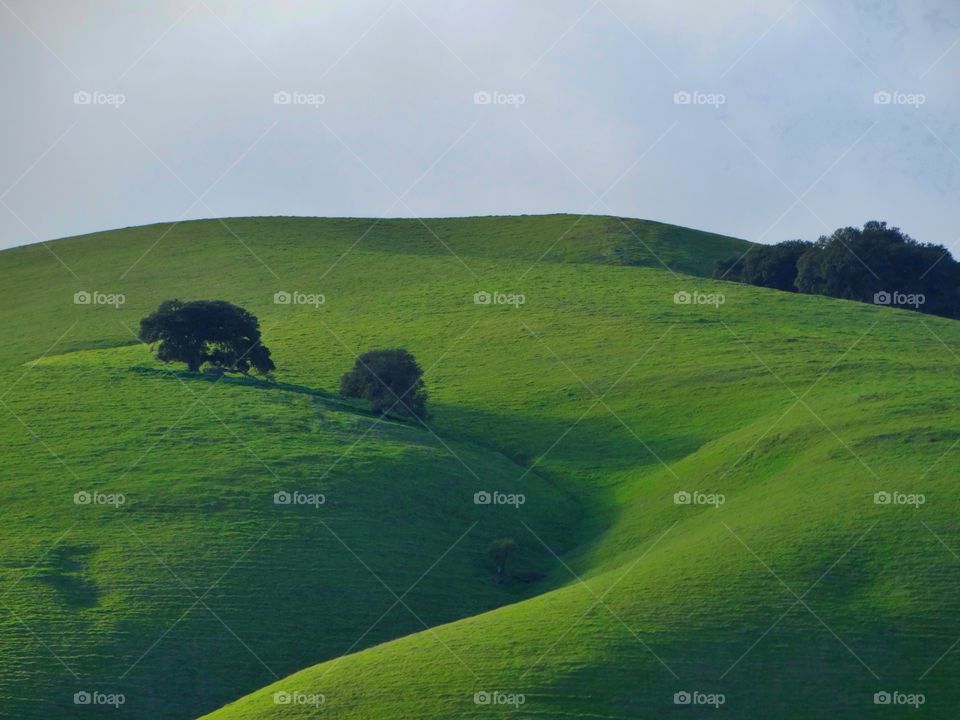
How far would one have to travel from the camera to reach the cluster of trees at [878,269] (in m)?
94.1

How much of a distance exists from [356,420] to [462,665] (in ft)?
78.5

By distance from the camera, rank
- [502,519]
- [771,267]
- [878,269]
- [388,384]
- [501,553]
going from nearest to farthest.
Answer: [501,553] < [502,519] < [388,384] < [878,269] < [771,267]

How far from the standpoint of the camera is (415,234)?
114812 mm

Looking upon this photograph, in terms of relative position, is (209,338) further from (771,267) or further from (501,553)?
(771,267)

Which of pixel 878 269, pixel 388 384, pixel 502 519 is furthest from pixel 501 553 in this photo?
pixel 878 269

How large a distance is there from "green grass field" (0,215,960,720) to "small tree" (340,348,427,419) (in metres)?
1.45

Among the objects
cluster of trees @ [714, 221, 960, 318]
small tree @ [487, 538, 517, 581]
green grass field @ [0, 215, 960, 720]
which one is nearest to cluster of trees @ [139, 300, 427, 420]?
green grass field @ [0, 215, 960, 720]

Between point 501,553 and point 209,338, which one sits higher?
point 209,338

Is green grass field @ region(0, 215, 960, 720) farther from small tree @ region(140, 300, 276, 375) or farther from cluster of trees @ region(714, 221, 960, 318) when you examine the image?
cluster of trees @ region(714, 221, 960, 318)

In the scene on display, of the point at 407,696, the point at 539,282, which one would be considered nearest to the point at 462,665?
the point at 407,696

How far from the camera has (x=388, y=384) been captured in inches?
2621

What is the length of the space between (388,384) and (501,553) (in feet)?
56.9

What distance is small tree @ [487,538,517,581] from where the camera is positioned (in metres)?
51.1

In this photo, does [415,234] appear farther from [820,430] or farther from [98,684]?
[98,684]
